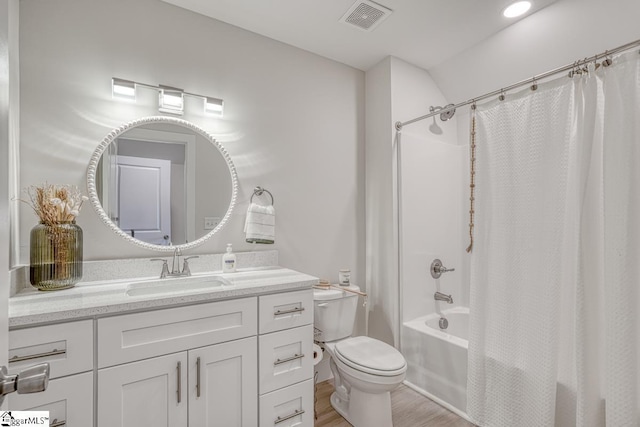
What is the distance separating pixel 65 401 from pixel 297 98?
210 cm

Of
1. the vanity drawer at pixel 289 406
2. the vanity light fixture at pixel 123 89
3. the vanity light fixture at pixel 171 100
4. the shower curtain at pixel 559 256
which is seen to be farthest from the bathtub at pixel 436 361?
the vanity light fixture at pixel 123 89

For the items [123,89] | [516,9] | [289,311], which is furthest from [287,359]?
[516,9]

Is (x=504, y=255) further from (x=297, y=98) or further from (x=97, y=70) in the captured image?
(x=97, y=70)

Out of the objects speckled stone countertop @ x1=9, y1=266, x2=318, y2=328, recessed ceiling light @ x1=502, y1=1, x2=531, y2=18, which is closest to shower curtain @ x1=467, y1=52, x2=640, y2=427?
recessed ceiling light @ x1=502, y1=1, x2=531, y2=18

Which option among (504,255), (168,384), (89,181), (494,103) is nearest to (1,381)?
(168,384)

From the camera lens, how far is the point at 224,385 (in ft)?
4.77

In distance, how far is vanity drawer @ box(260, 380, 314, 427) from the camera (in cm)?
157

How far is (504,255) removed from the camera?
169 cm

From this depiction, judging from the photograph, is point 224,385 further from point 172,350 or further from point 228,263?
point 228,263

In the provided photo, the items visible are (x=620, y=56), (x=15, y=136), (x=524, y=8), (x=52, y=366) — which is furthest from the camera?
(x=524, y=8)

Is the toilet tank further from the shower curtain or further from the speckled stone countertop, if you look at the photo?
the shower curtain

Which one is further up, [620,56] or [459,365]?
[620,56]

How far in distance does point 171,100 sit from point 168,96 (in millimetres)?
25

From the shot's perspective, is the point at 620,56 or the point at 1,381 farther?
the point at 620,56
